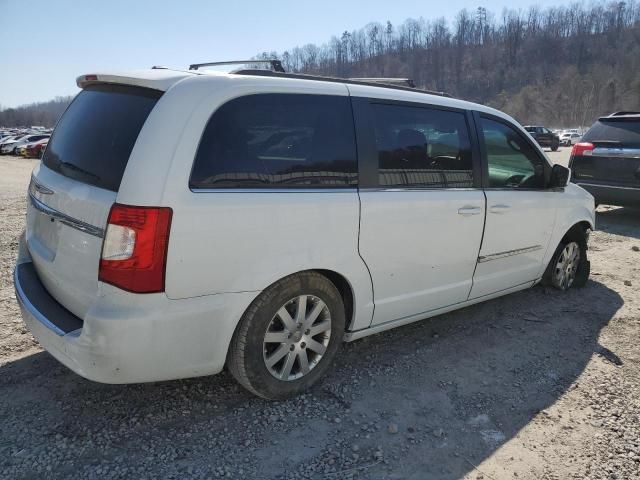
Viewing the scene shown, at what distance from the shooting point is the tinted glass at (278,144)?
246 cm

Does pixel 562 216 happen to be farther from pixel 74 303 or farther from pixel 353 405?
pixel 74 303

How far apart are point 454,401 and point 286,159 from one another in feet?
5.80

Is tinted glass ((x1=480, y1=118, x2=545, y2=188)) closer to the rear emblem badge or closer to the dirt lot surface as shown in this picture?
the dirt lot surface

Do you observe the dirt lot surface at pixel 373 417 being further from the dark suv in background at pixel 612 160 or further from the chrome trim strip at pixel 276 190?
the dark suv in background at pixel 612 160

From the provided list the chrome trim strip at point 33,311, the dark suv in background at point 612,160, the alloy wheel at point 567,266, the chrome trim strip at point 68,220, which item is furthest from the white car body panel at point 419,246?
Answer: the dark suv in background at point 612,160

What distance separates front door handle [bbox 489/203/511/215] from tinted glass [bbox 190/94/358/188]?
135 cm

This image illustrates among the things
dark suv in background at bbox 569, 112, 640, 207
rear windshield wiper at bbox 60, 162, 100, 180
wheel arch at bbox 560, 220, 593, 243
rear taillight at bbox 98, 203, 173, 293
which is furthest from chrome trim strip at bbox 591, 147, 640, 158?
rear windshield wiper at bbox 60, 162, 100, 180

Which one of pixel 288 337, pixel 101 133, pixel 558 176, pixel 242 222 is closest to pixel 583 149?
pixel 558 176

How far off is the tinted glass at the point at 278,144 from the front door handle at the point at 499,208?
53.3 inches

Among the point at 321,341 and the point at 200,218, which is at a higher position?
the point at 200,218

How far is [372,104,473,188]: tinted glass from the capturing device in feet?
10.3

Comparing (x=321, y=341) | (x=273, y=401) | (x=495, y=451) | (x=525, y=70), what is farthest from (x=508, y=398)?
(x=525, y=70)

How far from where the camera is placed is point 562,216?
4.57 m

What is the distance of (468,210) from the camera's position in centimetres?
357
